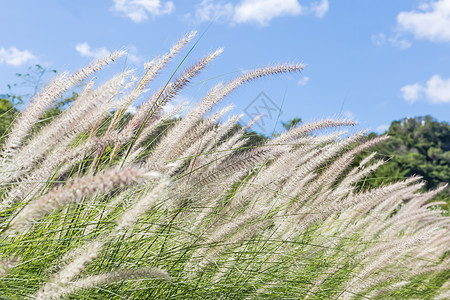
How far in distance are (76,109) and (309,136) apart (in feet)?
4.00

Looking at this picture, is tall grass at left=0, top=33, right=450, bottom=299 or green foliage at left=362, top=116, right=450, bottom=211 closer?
tall grass at left=0, top=33, right=450, bottom=299

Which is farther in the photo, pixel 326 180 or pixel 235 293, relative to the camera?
pixel 326 180

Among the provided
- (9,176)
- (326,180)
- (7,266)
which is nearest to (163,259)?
(9,176)

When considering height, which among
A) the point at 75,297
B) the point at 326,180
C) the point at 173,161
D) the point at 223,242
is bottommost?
the point at 75,297

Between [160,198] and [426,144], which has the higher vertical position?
[426,144]

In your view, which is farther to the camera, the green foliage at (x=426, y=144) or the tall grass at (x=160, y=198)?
the green foliage at (x=426, y=144)

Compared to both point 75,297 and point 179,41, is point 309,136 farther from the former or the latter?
point 75,297

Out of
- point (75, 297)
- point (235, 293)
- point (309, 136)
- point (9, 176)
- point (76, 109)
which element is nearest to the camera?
point (75, 297)

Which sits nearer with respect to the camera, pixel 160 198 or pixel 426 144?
pixel 160 198

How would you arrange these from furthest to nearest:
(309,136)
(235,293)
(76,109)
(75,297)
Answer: (309,136) < (235,293) < (76,109) < (75,297)

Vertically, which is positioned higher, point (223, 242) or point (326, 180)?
point (326, 180)

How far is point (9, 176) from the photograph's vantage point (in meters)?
1.73

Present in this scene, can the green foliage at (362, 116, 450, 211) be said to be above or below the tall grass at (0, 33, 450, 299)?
above

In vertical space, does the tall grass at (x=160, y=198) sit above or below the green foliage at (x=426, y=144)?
below
